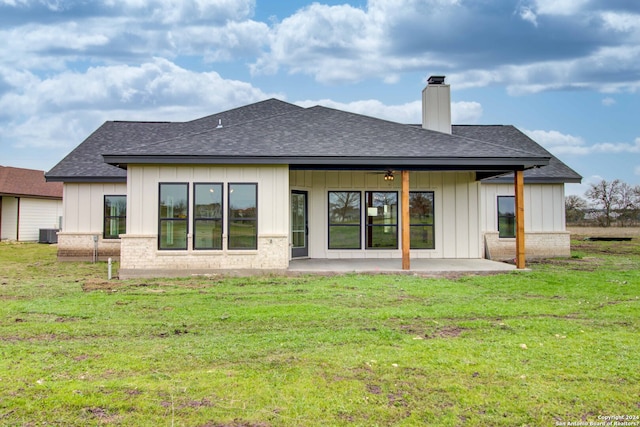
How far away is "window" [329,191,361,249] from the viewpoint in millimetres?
13555

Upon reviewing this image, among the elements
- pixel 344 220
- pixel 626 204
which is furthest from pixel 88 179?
pixel 626 204

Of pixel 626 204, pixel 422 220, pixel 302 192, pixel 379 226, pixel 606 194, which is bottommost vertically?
pixel 379 226

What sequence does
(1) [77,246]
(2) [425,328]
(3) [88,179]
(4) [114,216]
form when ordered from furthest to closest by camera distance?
(4) [114,216], (1) [77,246], (3) [88,179], (2) [425,328]

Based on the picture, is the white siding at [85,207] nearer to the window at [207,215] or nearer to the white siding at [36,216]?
the window at [207,215]

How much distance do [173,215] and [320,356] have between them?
7.26m

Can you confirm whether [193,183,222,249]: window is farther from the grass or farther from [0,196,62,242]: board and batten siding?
[0,196,62,242]: board and batten siding

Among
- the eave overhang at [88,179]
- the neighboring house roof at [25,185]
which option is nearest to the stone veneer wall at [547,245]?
the eave overhang at [88,179]

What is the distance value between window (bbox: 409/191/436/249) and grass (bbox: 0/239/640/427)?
5.06m

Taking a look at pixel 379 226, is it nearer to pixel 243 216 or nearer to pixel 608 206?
pixel 243 216

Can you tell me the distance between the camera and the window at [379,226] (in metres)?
13.6

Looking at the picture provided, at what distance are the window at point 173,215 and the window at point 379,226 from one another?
5.57m

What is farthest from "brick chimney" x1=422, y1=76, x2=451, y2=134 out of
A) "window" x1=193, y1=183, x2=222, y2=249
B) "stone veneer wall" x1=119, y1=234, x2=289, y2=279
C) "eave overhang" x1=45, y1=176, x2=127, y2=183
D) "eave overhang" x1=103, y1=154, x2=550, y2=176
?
"eave overhang" x1=45, y1=176, x2=127, y2=183

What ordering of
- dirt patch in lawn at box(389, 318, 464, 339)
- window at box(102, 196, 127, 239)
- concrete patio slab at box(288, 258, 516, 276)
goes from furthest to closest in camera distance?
window at box(102, 196, 127, 239)
concrete patio slab at box(288, 258, 516, 276)
dirt patch in lawn at box(389, 318, 464, 339)

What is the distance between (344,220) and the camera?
13586mm
